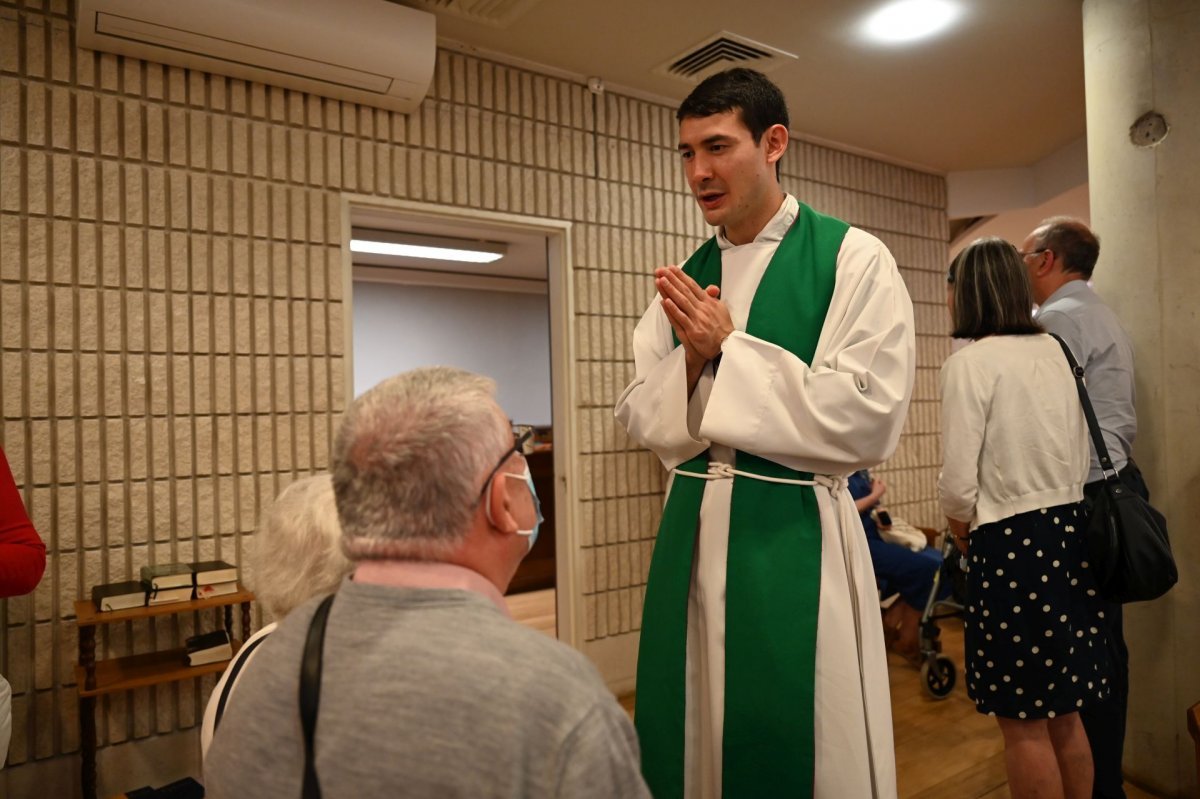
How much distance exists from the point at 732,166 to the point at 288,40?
6.47 feet

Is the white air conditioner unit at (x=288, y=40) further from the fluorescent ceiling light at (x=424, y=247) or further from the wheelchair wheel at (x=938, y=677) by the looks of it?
the wheelchair wheel at (x=938, y=677)

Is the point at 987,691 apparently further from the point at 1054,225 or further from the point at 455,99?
the point at 455,99

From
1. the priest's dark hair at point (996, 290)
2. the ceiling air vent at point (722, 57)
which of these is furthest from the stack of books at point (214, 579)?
the ceiling air vent at point (722, 57)

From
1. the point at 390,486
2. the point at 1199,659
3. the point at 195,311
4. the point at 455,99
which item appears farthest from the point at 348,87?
the point at 1199,659

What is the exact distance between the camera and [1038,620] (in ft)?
6.44

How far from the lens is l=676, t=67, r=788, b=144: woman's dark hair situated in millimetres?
1442

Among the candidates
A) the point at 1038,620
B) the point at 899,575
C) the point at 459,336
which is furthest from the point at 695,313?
the point at 459,336

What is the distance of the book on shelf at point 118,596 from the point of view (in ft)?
8.00

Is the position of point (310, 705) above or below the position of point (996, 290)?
below

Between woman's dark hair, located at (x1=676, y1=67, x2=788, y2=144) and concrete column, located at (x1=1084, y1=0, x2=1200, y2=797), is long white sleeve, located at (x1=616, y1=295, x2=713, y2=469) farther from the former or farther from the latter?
concrete column, located at (x1=1084, y1=0, x2=1200, y2=797)

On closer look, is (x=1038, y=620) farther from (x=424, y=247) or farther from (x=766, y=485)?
(x=424, y=247)

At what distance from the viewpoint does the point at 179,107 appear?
283 cm

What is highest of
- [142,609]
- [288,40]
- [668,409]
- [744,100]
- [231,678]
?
[288,40]

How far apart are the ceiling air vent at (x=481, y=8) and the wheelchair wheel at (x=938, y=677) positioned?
313cm
